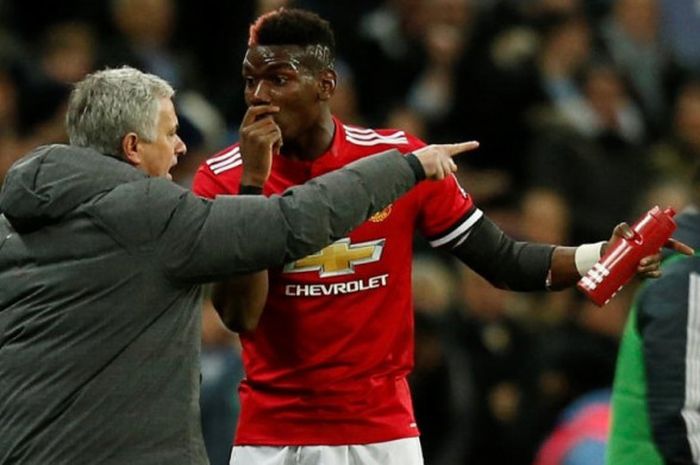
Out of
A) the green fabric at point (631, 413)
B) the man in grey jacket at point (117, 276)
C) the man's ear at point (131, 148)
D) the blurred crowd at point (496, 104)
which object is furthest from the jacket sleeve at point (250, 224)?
the blurred crowd at point (496, 104)

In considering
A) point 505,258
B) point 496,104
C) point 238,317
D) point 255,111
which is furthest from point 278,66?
point 496,104

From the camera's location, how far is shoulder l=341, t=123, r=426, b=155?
4.89 meters

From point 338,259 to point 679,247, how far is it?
0.94 metres

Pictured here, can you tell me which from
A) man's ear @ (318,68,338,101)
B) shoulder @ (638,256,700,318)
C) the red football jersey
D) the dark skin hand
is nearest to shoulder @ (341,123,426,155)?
the red football jersey

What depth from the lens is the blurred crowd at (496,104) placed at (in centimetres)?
784

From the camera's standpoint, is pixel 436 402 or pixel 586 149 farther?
pixel 586 149

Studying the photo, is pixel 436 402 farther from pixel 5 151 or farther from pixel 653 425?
pixel 653 425

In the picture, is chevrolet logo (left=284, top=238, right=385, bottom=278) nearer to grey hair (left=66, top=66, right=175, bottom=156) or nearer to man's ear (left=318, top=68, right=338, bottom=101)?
man's ear (left=318, top=68, right=338, bottom=101)

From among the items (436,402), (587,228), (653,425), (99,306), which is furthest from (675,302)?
(587,228)

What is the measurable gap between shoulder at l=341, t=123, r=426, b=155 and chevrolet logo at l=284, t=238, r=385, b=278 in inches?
10.6

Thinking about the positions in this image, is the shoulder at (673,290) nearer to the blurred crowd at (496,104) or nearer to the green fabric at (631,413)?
the green fabric at (631,413)

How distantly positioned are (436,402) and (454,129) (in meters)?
2.41

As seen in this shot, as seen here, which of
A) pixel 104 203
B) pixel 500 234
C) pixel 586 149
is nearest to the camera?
pixel 104 203

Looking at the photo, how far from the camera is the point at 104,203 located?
419 centimetres
